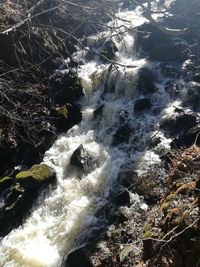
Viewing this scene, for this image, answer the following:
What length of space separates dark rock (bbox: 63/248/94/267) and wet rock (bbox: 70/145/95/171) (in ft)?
11.2

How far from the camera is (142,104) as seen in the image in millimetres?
14102

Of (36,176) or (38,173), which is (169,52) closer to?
(38,173)

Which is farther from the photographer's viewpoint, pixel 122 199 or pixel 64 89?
pixel 64 89

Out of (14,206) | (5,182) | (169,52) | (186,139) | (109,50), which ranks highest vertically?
(109,50)

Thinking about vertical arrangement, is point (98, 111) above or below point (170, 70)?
below

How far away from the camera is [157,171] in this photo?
10.8m

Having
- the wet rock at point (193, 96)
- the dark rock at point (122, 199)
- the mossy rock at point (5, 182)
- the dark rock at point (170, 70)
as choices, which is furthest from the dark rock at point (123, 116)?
the mossy rock at point (5, 182)

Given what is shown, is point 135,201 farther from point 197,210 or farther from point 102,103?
point 102,103

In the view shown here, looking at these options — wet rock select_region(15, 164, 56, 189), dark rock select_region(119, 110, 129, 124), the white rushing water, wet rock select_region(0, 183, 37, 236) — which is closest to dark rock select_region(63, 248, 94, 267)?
the white rushing water

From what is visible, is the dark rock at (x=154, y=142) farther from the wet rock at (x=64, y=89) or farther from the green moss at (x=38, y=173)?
the wet rock at (x=64, y=89)

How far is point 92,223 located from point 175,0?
64.1 ft

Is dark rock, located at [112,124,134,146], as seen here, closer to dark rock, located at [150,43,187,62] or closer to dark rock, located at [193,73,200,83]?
dark rock, located at [193,73,200,83]

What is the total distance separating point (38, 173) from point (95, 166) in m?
1.85

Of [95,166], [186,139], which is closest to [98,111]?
[95,166]
